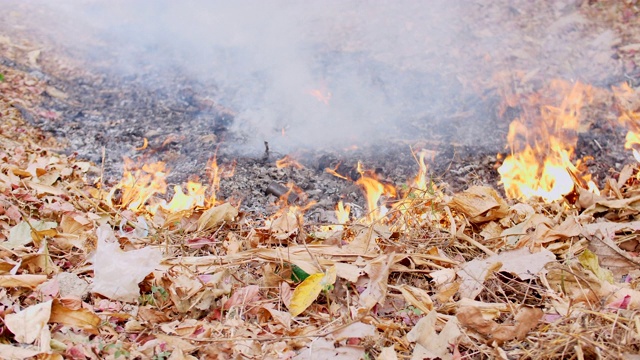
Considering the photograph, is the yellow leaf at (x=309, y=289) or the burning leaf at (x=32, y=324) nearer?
the burning leaf at (x=32, y=324)

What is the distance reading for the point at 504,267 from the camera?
236 centimetres

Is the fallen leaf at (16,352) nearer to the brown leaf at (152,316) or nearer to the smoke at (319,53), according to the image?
the brown leaf at (152,316)

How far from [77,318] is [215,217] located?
993 mm

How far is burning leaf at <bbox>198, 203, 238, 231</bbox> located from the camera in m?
2.94

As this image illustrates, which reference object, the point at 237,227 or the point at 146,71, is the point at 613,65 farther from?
the point at 146,71

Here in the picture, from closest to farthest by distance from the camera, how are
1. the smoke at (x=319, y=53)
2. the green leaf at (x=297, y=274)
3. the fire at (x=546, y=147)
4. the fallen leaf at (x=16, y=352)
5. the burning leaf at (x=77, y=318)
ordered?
the fallen leaf at (x=16, y=352) < the burning leaf at (x=77, y=318) < the green leaf at (x=297, y=274) < the fire at (x=546, y=147) < the smoke at (x=319, y=53)

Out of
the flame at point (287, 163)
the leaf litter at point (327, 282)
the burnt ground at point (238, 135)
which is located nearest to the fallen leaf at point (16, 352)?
the leaf litter at point (327, 282)

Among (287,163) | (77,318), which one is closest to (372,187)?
(287,163)

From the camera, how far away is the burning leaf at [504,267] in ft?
7.49

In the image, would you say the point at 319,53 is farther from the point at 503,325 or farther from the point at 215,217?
the point at 503,325

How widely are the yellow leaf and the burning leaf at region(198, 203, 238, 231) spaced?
83 cm

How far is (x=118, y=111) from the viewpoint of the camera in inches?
201

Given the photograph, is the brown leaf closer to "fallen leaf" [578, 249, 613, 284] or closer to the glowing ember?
the glowing ember

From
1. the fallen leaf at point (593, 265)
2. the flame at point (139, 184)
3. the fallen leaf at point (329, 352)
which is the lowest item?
the flame at point (139, 184)
